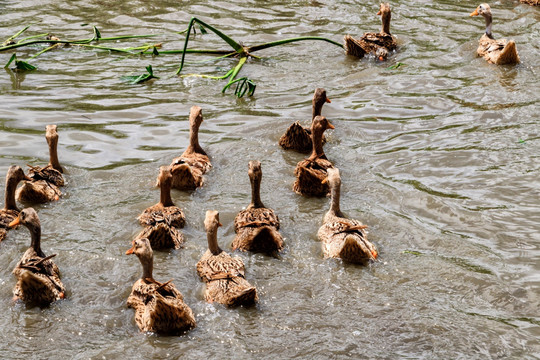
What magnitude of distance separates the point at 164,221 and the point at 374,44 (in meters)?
6.94

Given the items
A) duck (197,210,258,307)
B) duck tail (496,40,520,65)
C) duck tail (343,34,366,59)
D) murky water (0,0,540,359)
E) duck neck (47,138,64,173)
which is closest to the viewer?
murky water (0,0,540,359)

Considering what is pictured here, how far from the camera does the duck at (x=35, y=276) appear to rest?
21.1 feet

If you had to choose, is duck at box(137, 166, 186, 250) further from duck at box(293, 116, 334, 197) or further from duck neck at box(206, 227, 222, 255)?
duck at box(293, 116, 334, 197)

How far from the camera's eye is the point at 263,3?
1664 centimetres

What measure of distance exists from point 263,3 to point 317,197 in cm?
887

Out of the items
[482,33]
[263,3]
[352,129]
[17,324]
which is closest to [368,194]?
[352,129]

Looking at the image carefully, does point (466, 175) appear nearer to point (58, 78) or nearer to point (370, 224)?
point (370, 224)

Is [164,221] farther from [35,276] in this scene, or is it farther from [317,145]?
[317,145]

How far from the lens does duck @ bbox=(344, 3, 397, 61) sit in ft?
43.1

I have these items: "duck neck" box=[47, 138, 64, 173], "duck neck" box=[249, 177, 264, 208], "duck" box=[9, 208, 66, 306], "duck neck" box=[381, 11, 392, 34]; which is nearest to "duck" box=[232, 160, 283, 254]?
"duck neck" box=[249, 177, 264, 208]

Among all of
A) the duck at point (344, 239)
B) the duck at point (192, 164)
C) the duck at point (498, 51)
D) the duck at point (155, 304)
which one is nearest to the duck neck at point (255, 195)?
the duck at point (344, 239)

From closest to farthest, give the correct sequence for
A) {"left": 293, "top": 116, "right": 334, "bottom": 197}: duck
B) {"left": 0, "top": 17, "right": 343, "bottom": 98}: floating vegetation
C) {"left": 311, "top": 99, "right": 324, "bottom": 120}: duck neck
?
{"left": 293, "top": 116, "right": 334, "bottom": 197}: duck, {"left": 311, "top": 99, "right": 324, "bottom": 120}: duck neck, {"left": 0, "top": 17, "right": 343, "bottom": 98}: floating vegetation

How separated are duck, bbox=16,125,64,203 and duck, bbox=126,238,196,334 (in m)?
2.28

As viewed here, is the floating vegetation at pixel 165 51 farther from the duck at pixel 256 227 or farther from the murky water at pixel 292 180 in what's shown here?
the duck at pixel 256 227
